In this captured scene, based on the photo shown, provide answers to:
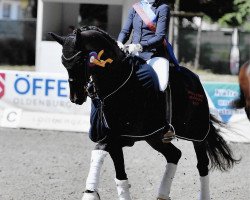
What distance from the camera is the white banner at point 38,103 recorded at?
11727 mm

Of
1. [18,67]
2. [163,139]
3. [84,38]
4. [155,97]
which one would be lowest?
[18,67]

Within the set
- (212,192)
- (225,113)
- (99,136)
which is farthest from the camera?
(225,113)

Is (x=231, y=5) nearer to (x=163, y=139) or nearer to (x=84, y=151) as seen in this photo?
(x=84, y=151)

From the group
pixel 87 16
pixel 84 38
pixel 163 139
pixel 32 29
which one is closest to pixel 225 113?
pixel 163 139

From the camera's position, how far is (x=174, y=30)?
23.7m

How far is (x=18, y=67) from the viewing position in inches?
917

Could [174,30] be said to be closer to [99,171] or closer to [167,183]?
[167,183]

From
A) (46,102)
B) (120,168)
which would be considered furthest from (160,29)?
(46,102)

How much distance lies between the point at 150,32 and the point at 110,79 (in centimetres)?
74

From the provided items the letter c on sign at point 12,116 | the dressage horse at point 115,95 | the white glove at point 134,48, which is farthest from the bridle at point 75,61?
the letter c on sign at point 12,116

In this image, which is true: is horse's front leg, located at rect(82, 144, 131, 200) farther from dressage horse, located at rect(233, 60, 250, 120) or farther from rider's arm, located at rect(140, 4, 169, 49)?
dressage horse, located at rect(233, 60, 250, 120)

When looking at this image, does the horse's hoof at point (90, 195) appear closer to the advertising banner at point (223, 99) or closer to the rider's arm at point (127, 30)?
the rider's arm at point (127, 30)

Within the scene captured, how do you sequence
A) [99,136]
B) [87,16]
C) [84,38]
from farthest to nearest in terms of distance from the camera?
[87,16] → [99,136] → [84,38]

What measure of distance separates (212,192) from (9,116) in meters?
5.72
